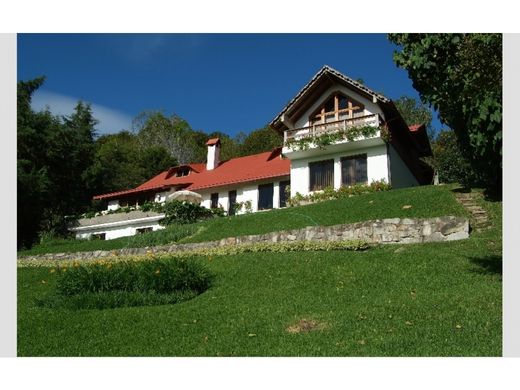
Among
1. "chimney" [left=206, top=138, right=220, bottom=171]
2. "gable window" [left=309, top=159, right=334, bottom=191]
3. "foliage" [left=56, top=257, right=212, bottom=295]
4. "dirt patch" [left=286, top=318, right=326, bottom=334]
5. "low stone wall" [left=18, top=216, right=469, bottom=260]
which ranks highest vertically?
"chimney" [left=206, top=138, right=220, bottom=171]

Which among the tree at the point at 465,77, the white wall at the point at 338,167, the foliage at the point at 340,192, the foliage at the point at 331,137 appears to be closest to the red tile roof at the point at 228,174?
the white wall at the point at 338,167

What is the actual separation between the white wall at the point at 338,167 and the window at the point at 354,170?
8.8 inches

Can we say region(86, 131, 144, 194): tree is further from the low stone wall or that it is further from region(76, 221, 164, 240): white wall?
the low stone wall

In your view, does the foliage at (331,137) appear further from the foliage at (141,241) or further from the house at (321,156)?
the foliage at (141,241)

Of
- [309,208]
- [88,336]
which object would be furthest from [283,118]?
[88,336]

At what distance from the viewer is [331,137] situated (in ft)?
88.1

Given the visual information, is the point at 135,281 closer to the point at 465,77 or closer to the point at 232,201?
the point at 465,77

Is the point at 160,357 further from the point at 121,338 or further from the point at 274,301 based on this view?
the point at 274,301

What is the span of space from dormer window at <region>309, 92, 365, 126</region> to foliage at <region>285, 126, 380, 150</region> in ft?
5.96

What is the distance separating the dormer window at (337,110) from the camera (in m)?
28.3

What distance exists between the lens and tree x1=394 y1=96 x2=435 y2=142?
50.5 m

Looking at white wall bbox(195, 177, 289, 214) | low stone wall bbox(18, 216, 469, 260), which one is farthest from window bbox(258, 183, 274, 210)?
low stone wall bbox(18, 216, 469, 260)

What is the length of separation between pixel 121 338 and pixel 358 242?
969cm
